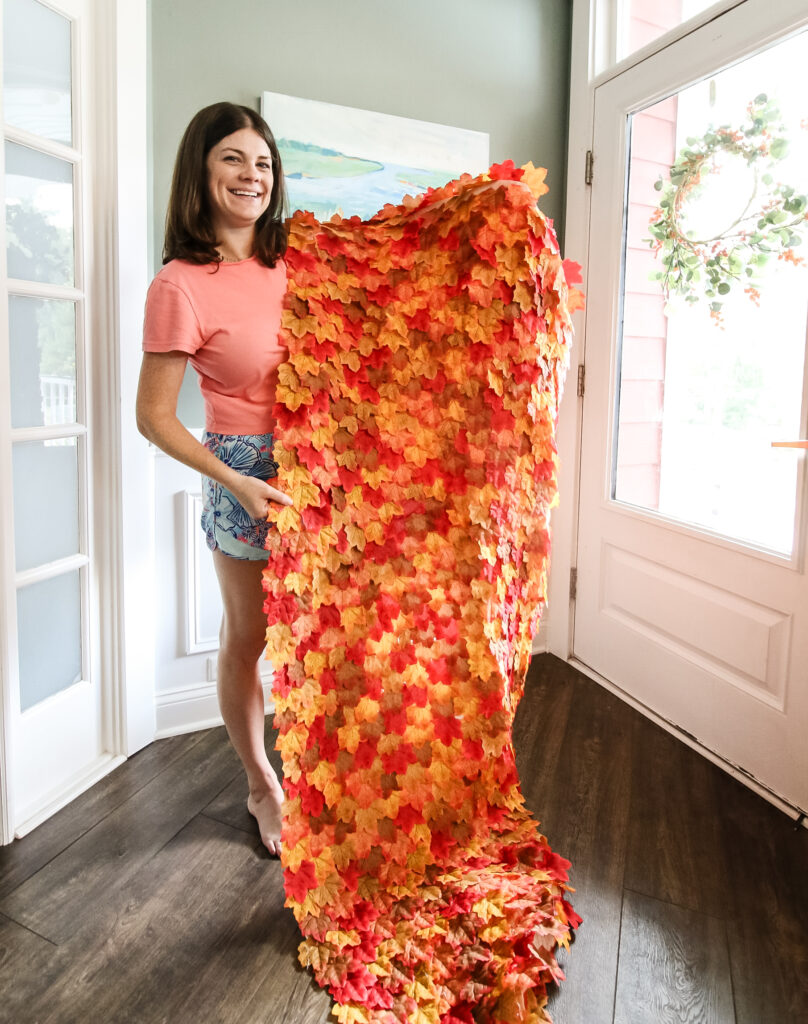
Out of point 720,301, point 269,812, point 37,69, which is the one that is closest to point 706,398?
point 720,301

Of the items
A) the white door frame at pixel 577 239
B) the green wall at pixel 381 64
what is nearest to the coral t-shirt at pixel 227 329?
the green wall at pixel 381 64

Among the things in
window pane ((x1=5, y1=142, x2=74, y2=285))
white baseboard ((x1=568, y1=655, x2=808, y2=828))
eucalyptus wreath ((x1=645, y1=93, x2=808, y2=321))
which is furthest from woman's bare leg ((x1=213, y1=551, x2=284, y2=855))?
eucalyptus wreath ((x1=645, y1=93, x2=808, y2=321))

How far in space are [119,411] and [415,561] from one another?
96 centimetres

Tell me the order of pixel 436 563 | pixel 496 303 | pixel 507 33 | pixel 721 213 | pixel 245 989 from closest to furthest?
1. pixel 245 989
2. pixel 496 303
3. pixel 436 563
4. pixel 721 213
5. pixel 507 33

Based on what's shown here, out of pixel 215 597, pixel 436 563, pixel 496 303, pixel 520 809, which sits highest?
pixel 496 303

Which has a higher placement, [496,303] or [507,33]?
[507,33]

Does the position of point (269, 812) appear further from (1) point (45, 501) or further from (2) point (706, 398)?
(2) point (706, 398)

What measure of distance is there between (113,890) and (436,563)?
973 millimetres

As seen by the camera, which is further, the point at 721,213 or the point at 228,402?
the point at 721,213

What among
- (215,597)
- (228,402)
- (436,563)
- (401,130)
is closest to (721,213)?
(401,130)

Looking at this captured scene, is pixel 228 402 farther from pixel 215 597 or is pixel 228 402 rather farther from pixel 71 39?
pixel 71 39

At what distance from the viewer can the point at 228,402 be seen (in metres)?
1.55

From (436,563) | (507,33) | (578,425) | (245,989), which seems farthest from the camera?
(578,425)

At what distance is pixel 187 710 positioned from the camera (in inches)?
90.4
